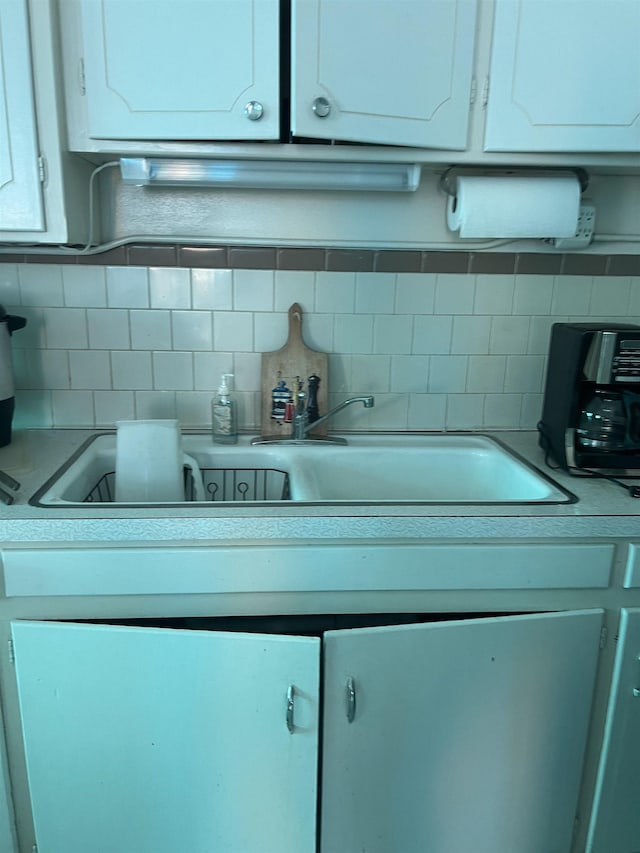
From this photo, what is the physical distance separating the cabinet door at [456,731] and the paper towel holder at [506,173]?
3.15ft

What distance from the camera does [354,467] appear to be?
158 centimetres

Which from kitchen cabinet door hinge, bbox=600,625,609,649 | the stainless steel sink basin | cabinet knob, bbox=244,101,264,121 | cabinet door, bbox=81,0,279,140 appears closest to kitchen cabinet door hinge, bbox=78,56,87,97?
cabinet door, bbox=81,0,279,140

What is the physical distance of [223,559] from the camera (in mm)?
1136

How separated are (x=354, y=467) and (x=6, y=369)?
2.76 ft

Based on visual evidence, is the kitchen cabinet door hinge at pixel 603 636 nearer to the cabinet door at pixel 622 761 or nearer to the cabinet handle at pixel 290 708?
the cabinet door at pixel 622 761

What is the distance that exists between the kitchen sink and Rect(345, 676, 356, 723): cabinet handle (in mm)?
442

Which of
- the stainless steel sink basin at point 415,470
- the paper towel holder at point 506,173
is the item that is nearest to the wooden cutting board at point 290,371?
the stainless steel sink basin at point 415,470

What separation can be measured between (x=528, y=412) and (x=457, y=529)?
70 cm

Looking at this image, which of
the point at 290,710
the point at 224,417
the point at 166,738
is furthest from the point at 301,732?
the point at 224,417

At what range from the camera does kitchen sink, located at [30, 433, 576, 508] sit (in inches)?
58.7

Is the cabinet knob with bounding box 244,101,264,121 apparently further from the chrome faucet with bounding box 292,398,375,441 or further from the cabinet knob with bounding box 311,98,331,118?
the chrome faucet with bounding box 292,398,375,441

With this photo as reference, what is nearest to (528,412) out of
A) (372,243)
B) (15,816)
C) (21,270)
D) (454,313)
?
(454,313)

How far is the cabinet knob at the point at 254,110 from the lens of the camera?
47.9 inches

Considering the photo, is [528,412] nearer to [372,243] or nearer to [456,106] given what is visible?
[372,243]
